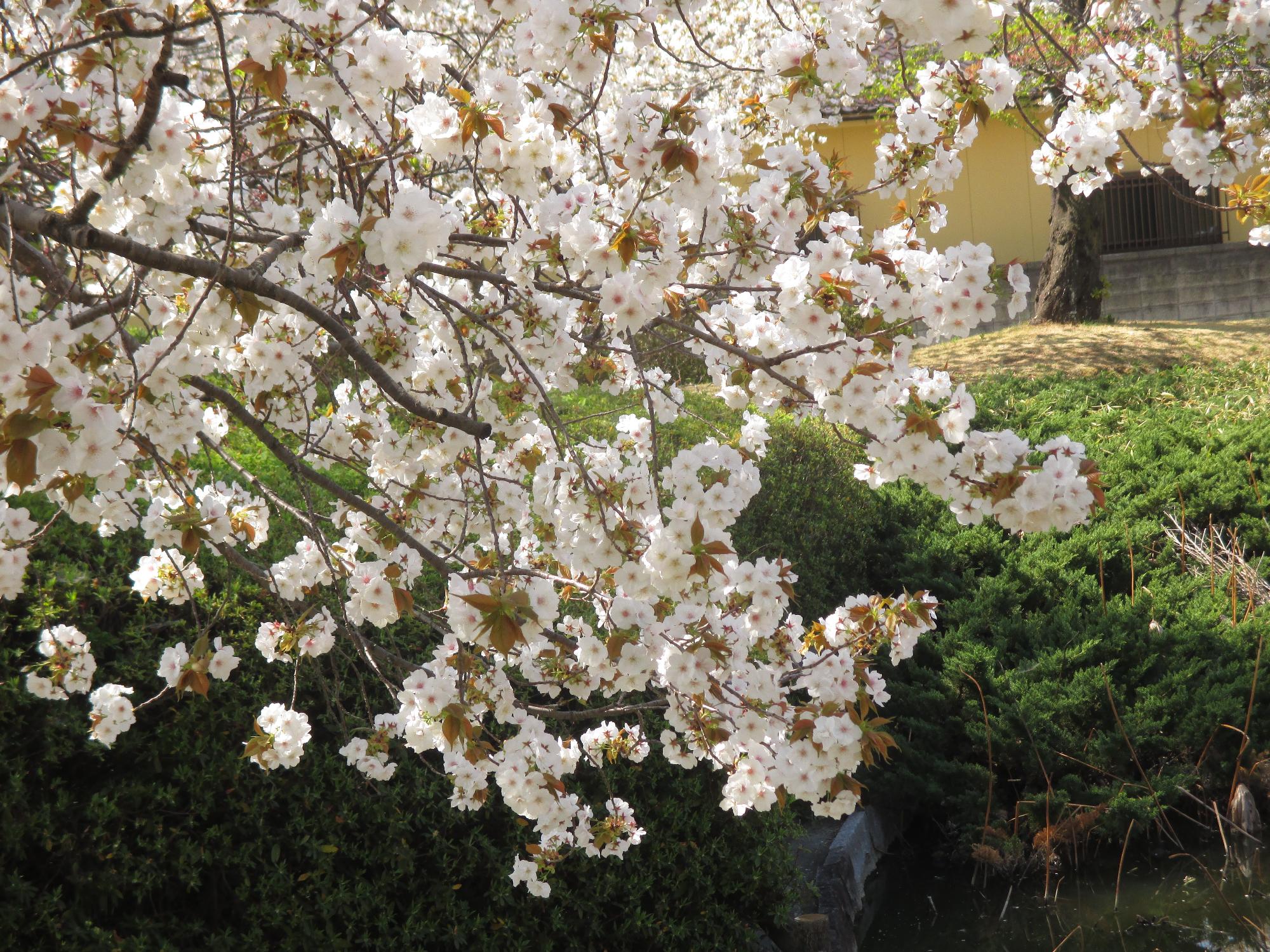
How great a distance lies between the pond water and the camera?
12.7 feet

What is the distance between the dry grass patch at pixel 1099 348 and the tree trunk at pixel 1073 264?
19 centimetres

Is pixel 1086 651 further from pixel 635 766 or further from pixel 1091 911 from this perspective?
pixel 635 766

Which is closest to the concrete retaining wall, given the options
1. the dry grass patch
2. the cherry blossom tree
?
the dry grass patch

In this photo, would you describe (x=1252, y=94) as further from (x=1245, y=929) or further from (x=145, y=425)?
(x=145, y=425)

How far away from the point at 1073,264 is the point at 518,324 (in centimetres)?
789

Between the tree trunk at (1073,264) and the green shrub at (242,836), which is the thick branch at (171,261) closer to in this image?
the green shrub at (242,836)

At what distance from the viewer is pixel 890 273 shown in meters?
2.06

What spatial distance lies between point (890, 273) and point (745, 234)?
0.37 meters

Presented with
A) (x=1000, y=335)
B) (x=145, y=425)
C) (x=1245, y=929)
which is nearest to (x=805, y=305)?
(x=145, y=425)

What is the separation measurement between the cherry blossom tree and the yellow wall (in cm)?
989

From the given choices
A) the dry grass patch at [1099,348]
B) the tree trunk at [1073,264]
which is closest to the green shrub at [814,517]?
the dry grass patch at [1099,348]

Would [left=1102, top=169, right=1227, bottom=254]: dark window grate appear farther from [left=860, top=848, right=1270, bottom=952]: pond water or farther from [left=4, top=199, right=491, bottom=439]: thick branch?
[left=4, top=199, right=491, bottom=439]: thick branch

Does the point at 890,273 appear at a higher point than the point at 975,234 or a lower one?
lower

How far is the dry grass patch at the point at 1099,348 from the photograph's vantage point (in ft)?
26.1
